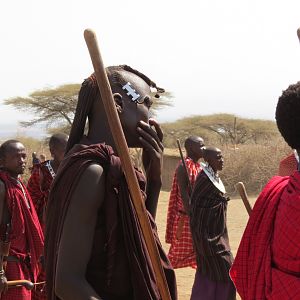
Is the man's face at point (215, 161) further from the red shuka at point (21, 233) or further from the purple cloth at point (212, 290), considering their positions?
the red shuka at point (21, 233)

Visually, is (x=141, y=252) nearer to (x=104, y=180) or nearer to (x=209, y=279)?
(x=104, y=180)

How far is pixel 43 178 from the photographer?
6066mm

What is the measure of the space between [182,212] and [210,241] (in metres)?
2.02

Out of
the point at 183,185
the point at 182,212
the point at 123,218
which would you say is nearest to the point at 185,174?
the point at 183,185

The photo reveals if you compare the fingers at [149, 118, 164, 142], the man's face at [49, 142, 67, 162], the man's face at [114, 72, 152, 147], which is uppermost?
the man's face at [114, 72, 152, 147]

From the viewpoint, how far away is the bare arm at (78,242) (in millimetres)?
2266

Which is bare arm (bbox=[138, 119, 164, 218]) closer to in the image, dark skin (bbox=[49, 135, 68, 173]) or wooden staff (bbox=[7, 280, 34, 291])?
wooden staff (bbox=[7, 280, 34, 291])

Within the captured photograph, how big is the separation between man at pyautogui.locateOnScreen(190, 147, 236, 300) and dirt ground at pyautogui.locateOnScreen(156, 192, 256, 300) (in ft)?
4.40

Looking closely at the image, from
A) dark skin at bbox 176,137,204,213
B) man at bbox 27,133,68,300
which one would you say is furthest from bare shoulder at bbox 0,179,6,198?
dark skin at bbox 176,137,204,213

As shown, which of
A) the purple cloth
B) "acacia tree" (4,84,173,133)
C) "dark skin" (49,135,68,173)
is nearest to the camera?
the purple cloth

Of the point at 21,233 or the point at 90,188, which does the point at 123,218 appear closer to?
the point at 90,188

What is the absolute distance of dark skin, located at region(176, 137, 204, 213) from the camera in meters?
7.49

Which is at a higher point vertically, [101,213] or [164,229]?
[101,213]

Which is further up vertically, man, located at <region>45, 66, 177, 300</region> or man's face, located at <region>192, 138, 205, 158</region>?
man, located at <region>45, 66, 177, 300</region>
